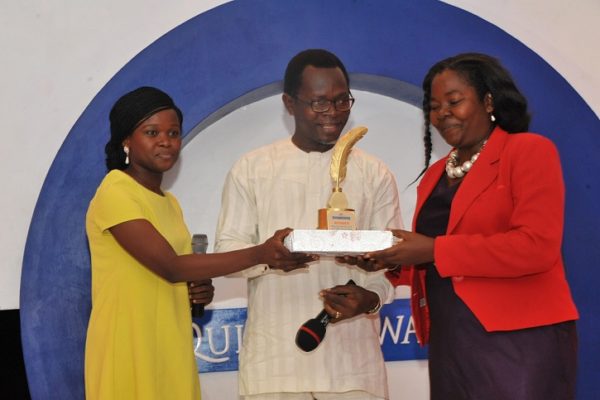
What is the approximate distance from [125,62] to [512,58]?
201 cm

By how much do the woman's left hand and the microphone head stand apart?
1.25 ft

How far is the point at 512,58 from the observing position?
13.4 ft

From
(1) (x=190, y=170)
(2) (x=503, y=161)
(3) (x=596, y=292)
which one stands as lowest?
(3) (x=596, y=292)

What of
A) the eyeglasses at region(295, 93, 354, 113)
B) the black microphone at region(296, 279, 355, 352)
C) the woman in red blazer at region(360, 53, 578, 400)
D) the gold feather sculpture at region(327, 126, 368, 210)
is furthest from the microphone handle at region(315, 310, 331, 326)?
the eyeglasses at region(295, 93, 354, 113)

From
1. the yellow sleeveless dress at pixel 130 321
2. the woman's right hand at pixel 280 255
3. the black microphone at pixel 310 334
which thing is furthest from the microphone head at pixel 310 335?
the yellow sleeveless dress at pixel 130 321

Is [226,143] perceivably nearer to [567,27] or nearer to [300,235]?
[300,235]

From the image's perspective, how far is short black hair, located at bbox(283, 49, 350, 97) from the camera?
341 centimetres

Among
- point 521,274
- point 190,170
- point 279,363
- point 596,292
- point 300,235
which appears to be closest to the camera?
point 521,274

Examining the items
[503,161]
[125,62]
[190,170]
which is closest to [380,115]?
[190,170]

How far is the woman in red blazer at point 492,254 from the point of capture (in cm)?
257

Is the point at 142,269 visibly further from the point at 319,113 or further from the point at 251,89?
the point at 251,89

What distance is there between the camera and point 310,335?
117 inches

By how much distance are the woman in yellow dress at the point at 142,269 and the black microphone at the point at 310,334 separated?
0.74ft

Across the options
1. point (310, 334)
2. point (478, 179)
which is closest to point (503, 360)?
point (478, 179)
